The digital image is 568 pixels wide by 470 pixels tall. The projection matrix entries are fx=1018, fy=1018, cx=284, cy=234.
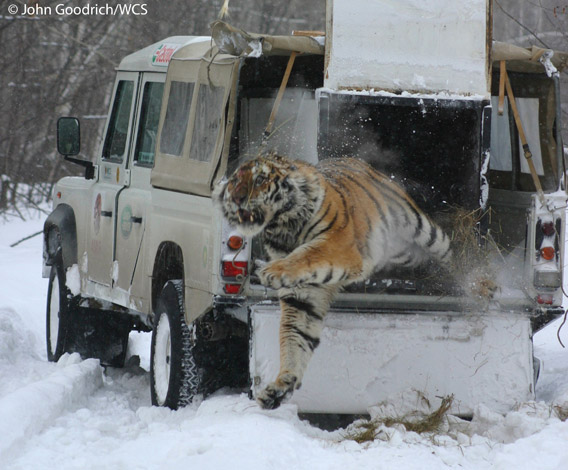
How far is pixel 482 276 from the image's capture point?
19.5 ft

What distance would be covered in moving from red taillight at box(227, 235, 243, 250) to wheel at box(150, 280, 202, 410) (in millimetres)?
810

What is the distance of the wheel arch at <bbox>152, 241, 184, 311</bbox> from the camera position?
6.61 meters

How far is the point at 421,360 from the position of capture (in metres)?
5.80

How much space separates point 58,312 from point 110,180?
135cm

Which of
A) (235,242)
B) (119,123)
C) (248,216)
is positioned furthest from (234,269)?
(119,123)

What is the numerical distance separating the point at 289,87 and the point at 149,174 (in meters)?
1.16

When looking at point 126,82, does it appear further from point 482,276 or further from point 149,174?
point 482,276

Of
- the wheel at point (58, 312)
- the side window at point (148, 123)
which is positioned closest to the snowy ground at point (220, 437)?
the wheel at point (58, 312)

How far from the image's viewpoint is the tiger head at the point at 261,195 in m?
5.42

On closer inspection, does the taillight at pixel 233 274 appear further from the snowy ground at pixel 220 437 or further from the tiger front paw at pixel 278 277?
the snowy ground at pixel 220 437

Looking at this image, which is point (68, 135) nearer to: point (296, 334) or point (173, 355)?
point (173, 355)

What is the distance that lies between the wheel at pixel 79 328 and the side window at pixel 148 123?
1.56 meters

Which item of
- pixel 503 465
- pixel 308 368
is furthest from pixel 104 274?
pixel 503 465

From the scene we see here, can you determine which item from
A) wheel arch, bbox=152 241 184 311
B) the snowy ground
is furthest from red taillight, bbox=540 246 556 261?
wheel arch, bbox=152 241 184 311
